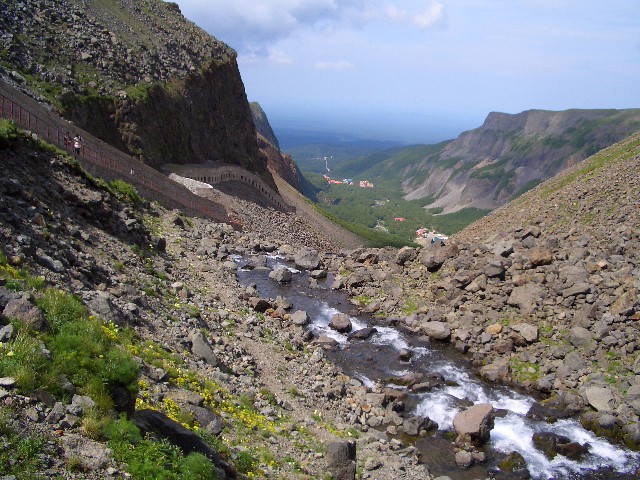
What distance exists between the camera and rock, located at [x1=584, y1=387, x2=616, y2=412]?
85.1ft

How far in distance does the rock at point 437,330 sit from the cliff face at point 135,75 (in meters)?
36.5

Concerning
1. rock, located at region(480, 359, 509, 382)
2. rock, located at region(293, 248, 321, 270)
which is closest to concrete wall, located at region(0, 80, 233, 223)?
rock, located at region(293, 248, 321, 270)

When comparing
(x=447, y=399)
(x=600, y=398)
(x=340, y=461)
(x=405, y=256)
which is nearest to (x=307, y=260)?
A: (x=405, y=256)

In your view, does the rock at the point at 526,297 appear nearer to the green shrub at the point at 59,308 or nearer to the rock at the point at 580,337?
the rock at the point at 580,337

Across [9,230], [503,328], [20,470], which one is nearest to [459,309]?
[503,328]

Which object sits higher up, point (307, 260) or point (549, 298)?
point (549, 298)

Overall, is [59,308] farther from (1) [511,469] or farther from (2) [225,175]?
(2) [225,175]

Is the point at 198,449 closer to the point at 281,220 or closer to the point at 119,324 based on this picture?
the point at 119,324

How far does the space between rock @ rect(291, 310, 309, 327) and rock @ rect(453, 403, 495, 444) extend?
40.9ft

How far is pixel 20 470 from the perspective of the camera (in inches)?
362

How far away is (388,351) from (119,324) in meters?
18.3

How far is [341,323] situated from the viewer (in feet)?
113

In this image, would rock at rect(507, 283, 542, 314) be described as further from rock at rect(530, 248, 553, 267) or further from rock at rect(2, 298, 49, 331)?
rock at rect(2, 298, 49, 331)

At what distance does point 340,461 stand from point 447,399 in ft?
36.8
